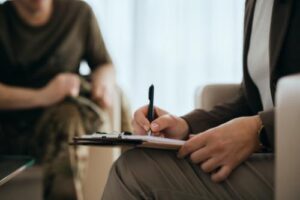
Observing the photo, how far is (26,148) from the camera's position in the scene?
1.86 meters

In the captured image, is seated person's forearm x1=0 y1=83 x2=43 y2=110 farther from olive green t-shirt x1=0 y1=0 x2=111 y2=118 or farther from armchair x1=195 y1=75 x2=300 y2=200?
armchair x1=195 y1=75 x2=300 y2=200

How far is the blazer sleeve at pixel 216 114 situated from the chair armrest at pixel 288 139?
1.60 feet

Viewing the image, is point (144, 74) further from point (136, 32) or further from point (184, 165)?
point (184, 165)

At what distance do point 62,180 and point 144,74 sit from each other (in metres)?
0.93

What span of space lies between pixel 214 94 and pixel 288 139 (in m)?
0.83

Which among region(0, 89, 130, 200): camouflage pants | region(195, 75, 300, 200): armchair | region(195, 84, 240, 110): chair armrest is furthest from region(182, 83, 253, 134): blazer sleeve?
region(0, 89, 130, 200): camouflage pants

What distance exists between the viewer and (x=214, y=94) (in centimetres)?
132

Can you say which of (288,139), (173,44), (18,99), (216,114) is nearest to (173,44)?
(173,44)

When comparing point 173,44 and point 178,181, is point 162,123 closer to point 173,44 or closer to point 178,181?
point 178,181

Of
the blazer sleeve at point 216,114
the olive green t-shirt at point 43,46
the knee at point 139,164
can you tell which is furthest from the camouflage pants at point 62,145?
the knee at point 139,164

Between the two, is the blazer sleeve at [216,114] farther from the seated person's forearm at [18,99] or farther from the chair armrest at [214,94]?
the seated person's forearm at [18,99]

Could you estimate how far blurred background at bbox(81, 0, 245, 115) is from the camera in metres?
2.51

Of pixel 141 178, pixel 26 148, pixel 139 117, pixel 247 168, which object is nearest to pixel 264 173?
pixel 247 168

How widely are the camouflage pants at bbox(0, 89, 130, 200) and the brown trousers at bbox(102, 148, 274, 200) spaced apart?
1052 millimetres
